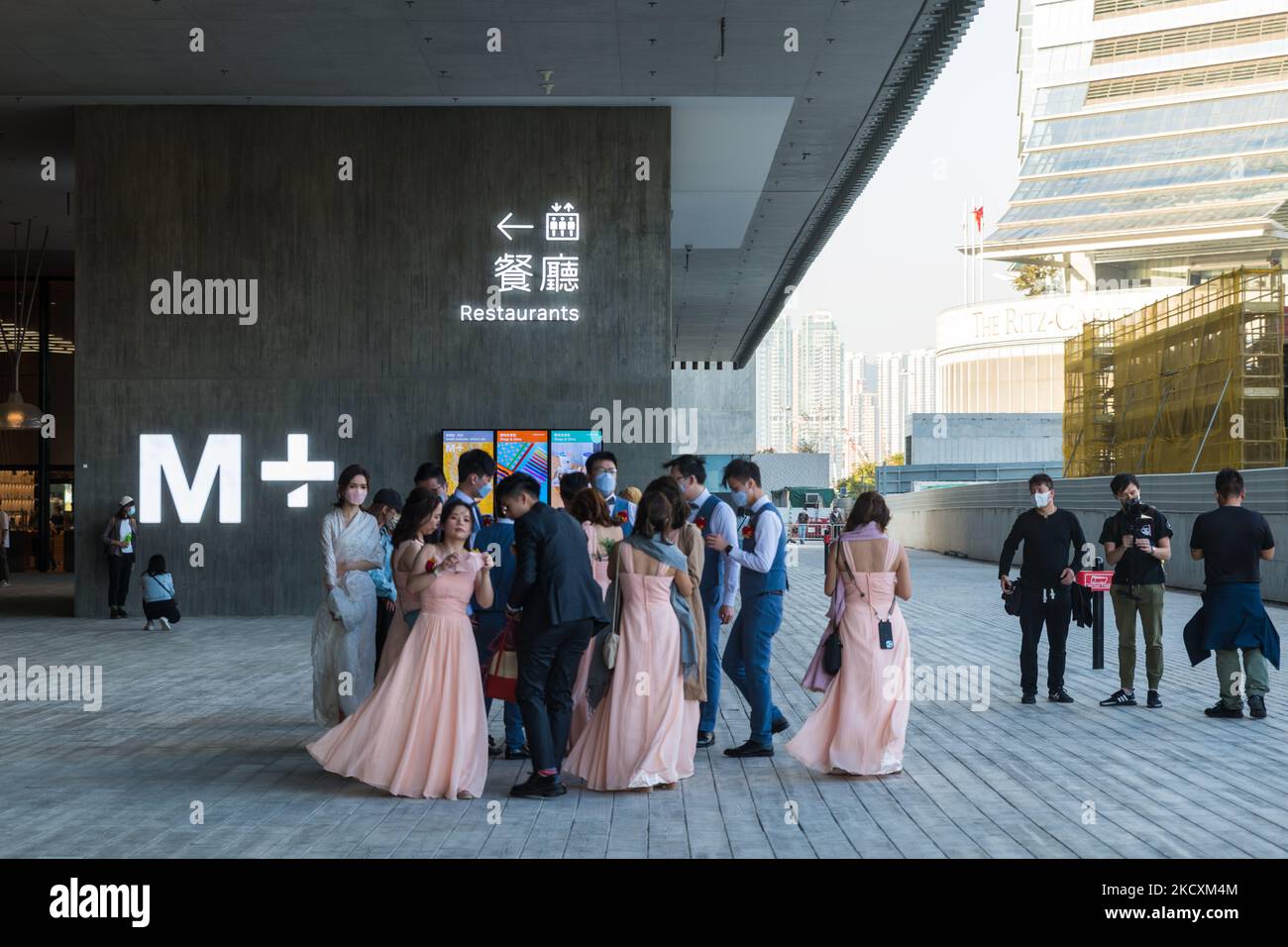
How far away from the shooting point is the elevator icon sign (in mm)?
17812

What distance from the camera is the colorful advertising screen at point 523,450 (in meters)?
17.7

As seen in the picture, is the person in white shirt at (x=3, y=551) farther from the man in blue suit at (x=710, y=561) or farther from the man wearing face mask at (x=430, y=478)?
the man in blue suit at (x=710, y=561)

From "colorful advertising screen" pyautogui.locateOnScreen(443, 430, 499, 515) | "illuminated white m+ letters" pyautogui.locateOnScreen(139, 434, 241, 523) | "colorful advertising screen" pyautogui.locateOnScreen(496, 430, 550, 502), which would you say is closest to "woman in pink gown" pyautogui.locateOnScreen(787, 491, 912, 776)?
"colorful advertising screen" pyautogui.locateOnScreen(496, 430, 550, 502)

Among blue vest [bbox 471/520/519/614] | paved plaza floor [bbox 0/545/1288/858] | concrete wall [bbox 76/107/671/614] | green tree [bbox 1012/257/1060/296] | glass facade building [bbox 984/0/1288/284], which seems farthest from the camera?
green tree [bbox 1012/257/1060/296]


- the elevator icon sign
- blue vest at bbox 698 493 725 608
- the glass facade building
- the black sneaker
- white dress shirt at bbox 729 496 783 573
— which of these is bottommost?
the black sneaker

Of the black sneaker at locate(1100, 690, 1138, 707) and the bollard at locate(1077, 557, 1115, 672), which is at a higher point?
the bollard at locate(1077, 557, 1115, 672)

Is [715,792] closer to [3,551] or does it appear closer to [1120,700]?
[1120,700]

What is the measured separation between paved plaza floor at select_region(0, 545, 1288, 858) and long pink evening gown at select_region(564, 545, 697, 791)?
15 centimetres

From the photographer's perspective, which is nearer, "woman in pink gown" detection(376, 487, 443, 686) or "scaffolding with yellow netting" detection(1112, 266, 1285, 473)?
"woman in pink gown" detection(376, 487, 443, 686)

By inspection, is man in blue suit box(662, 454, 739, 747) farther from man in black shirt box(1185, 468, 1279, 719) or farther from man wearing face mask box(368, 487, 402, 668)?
man in black shirt box(1185, 468, 1279, 719)

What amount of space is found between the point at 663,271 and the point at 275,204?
5.22m

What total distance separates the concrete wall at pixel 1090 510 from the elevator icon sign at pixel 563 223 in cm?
822

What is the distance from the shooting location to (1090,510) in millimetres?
27109
